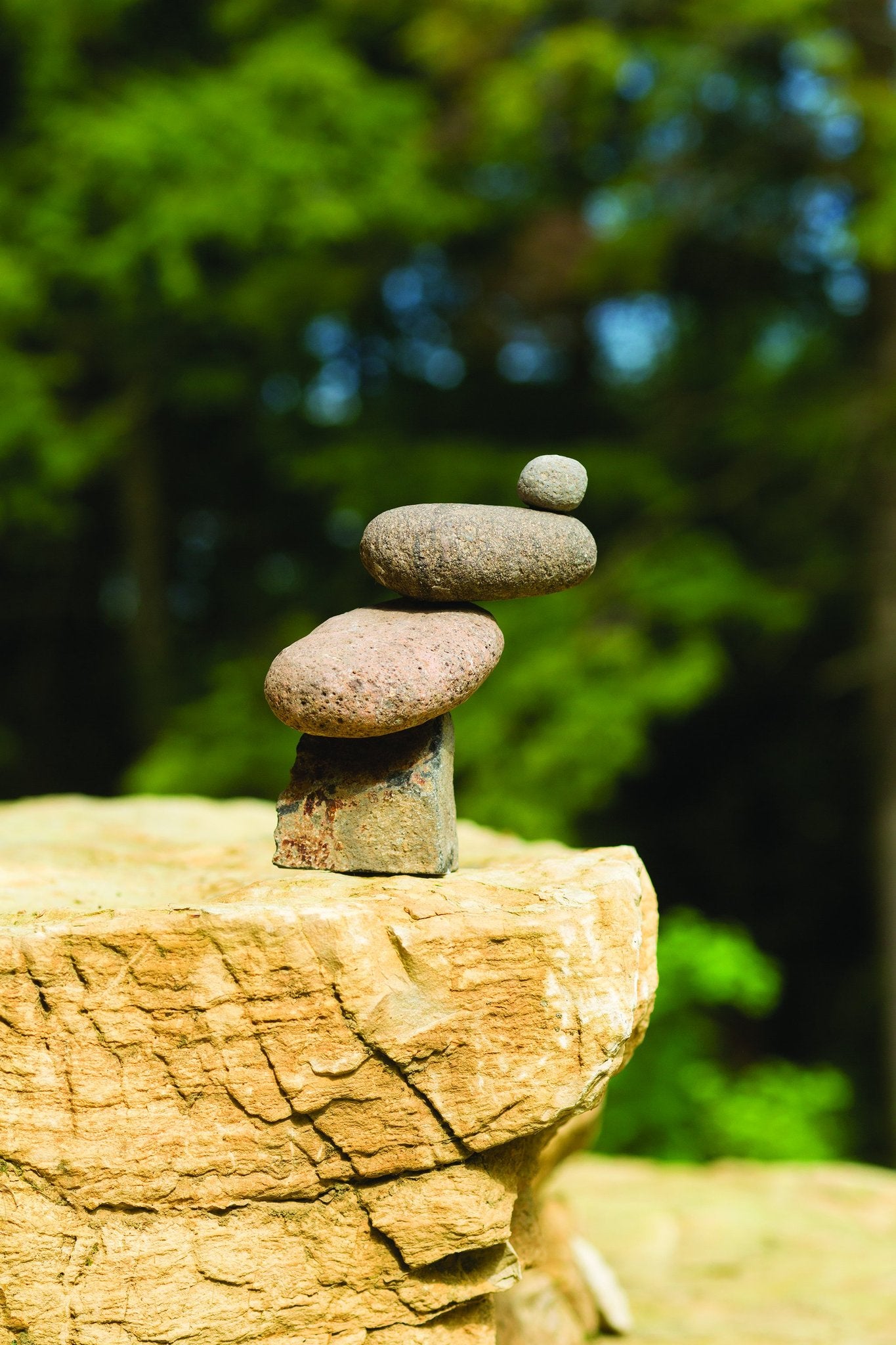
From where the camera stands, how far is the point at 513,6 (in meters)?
6.30

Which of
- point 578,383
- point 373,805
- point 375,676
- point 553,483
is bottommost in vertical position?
point 373,805

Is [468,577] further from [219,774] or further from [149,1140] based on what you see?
[219,774]

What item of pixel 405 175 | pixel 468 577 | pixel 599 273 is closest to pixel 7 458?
pixel 405 175

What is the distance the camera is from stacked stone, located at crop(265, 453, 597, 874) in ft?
9.77

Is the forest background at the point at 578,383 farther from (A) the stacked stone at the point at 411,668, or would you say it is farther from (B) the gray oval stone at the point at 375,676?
(B) the gray oval stone at the point at 375,676

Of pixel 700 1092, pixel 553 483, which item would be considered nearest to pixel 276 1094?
pixel 553 483

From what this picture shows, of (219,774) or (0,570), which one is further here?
(0,570)

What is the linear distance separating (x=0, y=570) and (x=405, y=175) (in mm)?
5703

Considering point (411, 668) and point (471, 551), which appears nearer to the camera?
point (411, 668)

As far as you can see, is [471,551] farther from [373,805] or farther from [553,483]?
[373,805]

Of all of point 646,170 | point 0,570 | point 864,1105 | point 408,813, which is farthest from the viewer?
point 0,570

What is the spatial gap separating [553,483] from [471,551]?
0.35m

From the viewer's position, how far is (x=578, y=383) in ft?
31.4

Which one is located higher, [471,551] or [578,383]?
[578,383]
